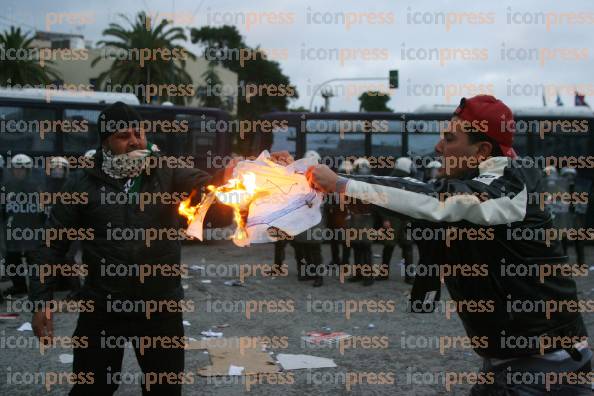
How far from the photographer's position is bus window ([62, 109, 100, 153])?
15.3 m

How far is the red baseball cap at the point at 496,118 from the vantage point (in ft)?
7.89

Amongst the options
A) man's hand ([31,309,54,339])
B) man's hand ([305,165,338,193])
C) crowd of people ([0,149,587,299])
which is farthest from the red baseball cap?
crowd of people ([0,149,587,299])

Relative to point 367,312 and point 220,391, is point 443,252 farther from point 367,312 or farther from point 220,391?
point 367,312

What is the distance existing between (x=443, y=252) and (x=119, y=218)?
6.75ft

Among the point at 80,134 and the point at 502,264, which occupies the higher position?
the point at 80,134

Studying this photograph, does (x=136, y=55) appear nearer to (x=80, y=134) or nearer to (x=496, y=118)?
(x=80, y=134)

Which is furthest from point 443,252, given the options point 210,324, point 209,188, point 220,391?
point 210,324

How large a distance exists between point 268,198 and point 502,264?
1.21 m

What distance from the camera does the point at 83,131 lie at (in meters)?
15.5

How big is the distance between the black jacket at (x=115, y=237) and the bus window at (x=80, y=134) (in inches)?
488

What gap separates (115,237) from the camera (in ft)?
11.6

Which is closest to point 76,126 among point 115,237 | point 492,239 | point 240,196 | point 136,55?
point 115,237

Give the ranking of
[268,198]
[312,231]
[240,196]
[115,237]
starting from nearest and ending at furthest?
[268,198], [240,196], [115,237], [312,231]

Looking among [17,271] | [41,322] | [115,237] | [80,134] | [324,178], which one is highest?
[80,134]
